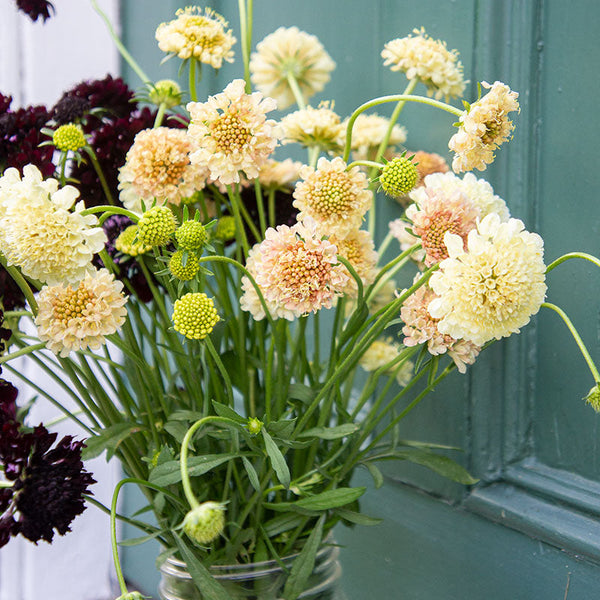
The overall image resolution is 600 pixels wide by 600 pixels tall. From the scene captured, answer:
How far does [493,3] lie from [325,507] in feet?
1.64

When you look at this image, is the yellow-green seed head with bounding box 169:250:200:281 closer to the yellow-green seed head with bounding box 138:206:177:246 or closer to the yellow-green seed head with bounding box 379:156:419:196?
A: the yellow-green seed head with bounding box 138:206:177:246

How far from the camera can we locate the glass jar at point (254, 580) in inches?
23.1

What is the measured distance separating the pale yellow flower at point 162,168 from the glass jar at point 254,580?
32 centimetres

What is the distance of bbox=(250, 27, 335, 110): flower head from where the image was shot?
726mm

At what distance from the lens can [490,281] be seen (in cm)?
47

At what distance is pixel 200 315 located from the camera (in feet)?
1.65

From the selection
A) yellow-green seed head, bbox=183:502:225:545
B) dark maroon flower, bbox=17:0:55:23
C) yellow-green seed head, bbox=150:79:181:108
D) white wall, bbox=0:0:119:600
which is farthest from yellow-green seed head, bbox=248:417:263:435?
white wall, bbox=0:0:119:600

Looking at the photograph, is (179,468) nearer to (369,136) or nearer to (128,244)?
(128,244)

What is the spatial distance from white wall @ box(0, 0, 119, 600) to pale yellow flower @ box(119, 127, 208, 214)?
683mm

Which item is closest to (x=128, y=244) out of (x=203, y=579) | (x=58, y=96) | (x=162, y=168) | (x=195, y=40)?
(x=162, y=168)

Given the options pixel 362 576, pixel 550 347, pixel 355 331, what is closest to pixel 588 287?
pixel 550 347

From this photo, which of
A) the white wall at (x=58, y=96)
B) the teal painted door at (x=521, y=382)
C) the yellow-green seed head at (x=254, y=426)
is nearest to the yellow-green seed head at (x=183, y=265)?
the yellow-green seed head at (x=254, y=426)

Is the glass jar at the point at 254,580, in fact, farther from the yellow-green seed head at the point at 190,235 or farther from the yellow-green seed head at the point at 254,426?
the yellow-green seed head at the point at 190,235

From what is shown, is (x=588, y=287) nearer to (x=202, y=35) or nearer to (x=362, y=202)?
(x=362, y=202)
